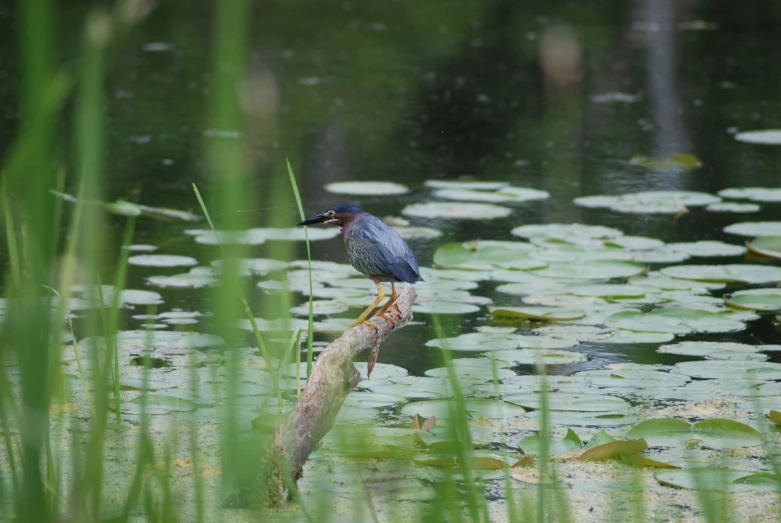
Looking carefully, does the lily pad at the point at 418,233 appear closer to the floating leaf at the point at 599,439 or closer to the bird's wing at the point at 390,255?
the bird's wing at the point at 390,255

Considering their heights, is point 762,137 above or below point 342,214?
above

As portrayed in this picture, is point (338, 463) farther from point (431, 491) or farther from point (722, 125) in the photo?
point (722, 125)

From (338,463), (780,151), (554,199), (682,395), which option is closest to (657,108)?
(780,151)

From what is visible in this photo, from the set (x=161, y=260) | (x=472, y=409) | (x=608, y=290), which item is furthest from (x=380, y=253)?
(x=161, y=260)

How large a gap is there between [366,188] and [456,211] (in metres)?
0.55

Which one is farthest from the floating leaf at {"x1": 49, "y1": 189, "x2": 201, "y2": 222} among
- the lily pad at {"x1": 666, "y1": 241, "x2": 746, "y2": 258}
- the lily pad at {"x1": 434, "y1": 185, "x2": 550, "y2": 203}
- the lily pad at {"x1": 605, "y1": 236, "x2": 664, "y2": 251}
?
the lily pad at {"x1": 666, "y1": 241, "x2": 746, "y2": 258}

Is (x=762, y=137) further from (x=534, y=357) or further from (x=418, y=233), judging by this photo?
(x=534, y=357)

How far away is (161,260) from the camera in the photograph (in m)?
4.11

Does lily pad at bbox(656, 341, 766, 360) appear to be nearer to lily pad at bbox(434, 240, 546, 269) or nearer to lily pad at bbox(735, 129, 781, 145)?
lily pad at bbox(434, 240, 546, 269)

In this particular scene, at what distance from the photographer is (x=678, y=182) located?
5.33 meters

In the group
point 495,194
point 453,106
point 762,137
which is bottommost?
point 495,194

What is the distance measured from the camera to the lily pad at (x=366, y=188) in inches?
203

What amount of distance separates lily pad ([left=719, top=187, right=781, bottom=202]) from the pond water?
3cm

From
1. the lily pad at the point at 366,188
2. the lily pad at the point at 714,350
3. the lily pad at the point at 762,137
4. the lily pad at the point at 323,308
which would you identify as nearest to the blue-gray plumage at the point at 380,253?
the lily pad at the point at 323,308
